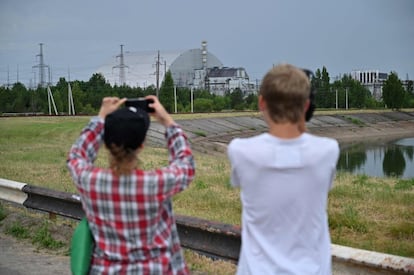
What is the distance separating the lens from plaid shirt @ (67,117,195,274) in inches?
101

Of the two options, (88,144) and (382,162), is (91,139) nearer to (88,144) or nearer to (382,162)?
(88,144)

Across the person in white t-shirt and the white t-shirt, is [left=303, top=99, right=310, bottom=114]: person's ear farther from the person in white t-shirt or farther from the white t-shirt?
the white t-shirt

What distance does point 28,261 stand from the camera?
5824 mm

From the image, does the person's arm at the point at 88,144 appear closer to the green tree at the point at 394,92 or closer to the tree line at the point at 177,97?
the tree line at the point at 177,97

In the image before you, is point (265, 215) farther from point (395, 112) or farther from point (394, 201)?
point (395, 112)

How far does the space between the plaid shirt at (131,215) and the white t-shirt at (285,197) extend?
369 millimetres

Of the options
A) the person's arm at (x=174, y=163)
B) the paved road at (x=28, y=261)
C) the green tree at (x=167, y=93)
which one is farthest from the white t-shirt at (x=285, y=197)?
the green tree at (x=167, y=93)

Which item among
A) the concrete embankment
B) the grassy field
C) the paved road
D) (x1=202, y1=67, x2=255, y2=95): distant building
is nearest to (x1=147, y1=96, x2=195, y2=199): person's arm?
the grassy field

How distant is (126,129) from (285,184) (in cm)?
73

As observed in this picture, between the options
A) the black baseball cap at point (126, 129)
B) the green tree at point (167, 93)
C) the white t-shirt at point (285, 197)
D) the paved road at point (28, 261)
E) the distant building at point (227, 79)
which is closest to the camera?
the white t-shirt at point (285, 197)

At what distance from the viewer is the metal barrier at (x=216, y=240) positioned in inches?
150

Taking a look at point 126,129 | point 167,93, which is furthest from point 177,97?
point 126,129

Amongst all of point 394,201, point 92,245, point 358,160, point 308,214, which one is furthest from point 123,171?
point 358,160

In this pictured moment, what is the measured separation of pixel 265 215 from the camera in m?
2.46
